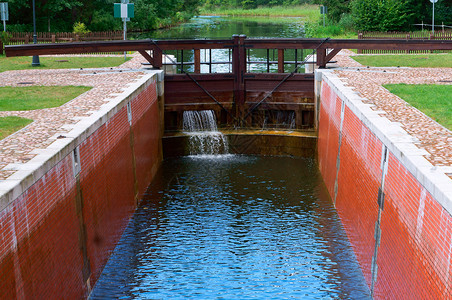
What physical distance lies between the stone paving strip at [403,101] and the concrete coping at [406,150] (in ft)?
0.52

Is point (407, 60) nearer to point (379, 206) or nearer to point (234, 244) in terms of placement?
point (234, 244)

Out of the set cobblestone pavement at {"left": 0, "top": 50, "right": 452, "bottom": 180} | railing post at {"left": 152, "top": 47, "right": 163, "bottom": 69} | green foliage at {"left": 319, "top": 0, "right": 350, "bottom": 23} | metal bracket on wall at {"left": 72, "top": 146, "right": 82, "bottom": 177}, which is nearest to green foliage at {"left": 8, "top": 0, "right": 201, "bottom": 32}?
green foliage at {"left": 319, "top": 0, "right": 350, "bottom": 23}

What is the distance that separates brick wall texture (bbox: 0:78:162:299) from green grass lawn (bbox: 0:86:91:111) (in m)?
1.63

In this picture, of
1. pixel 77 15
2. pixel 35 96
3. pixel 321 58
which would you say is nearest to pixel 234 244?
pixel 35 96

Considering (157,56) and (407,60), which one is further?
(407,60)

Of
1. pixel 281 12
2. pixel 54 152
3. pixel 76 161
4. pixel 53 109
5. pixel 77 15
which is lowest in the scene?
pixel 76 161

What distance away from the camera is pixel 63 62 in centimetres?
2341

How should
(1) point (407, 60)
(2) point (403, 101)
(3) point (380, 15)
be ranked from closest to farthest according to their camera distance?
(2) point (403, 101) → (1) point (407, 60) → (3) point (380, 15)

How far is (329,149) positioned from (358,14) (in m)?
30.3

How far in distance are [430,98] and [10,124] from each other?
8676mm

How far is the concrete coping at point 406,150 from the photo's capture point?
6512mm

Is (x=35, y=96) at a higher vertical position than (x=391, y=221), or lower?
higher

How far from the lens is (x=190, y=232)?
12.0m

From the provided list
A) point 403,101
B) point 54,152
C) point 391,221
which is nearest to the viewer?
point 54,152
